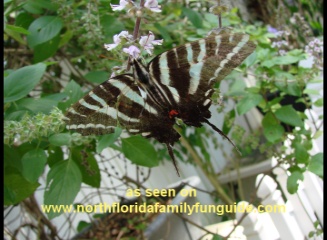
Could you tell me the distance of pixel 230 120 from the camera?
1.01m

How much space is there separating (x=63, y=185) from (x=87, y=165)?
12cm

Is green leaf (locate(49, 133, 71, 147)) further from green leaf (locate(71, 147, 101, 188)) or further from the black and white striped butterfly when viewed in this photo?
the black and white striped butterfly

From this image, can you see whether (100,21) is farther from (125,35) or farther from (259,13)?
(259,13)

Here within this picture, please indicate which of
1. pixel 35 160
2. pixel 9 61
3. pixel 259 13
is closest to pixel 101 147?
pixel 35 160

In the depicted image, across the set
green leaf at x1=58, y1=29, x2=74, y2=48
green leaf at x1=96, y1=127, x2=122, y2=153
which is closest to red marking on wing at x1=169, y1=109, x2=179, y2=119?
green leaf at x1=96, y1=127, x2=122, y2=153

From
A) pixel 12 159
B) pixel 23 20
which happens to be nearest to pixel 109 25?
pixel 23 20

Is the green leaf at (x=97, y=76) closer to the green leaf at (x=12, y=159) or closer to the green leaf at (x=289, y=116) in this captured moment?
the green leaf at (x=12, y=159)

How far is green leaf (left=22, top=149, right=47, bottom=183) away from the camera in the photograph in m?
0.65

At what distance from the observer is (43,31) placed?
2.71ft

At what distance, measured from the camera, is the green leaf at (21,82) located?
63cm

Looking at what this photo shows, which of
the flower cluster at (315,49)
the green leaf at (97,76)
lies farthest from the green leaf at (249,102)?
the green leaf at (97,76)

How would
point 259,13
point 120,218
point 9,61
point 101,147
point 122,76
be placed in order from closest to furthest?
point 122,76 < point 101,147 < point 9,61 < point 120,218 < point 259,13

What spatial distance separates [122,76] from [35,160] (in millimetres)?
358

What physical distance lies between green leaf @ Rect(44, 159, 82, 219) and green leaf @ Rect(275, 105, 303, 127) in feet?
1.52
